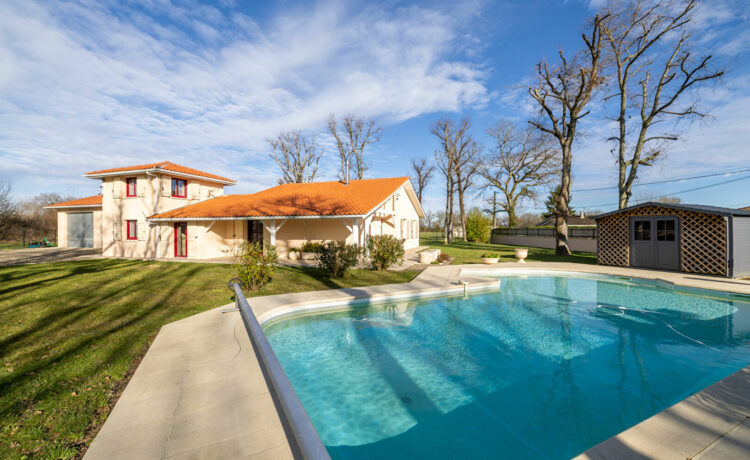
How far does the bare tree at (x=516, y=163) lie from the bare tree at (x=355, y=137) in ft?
41.2

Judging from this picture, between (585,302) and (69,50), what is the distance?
792 inches

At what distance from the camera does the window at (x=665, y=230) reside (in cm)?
1260

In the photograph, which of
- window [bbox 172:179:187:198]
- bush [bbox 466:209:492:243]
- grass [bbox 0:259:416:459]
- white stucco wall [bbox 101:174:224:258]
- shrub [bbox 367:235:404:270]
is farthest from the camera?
bush [bbox 466:209:492:243]

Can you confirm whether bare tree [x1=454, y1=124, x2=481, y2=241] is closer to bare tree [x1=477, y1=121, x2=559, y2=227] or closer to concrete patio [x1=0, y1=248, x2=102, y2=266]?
bare tree [x1=477, y1=121, x2=559, y2=227]

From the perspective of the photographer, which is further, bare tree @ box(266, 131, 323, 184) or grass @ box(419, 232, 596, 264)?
bare tree @ box(266, 131, 323, 184)

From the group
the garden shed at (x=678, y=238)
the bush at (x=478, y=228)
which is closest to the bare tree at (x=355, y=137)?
the bush at (x=478, y=228)

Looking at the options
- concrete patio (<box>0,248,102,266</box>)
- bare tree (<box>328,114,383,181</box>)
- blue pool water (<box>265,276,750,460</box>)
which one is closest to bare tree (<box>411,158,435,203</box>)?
bare tree (<box>328,114,383,181</box>)

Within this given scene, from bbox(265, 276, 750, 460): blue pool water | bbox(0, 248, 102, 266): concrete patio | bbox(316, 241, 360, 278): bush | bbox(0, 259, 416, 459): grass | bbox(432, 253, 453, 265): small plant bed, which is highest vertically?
bbox(316, 241, 360, 278): bush

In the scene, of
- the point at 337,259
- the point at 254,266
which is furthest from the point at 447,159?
the point at 254,266

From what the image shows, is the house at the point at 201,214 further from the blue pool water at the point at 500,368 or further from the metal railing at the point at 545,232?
the metal railing at the point at 545,232

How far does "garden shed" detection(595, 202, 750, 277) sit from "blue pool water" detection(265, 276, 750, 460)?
3765mm

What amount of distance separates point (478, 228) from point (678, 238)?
1983cm

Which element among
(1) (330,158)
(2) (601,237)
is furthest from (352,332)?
(1) (330,158)

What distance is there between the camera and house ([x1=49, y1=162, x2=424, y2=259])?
15.5 m
